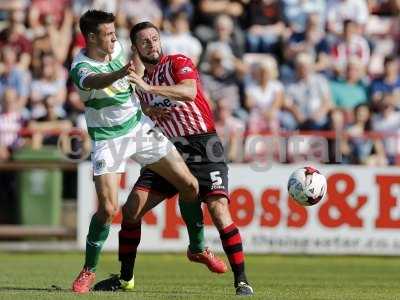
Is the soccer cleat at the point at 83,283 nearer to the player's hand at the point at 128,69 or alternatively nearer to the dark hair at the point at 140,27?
the player's hand at the point at 128,69

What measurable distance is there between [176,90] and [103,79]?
654 mm

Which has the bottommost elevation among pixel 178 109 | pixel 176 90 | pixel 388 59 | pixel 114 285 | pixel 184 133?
pixel 114 285

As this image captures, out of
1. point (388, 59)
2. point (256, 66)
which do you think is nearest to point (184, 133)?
point (256, 66)

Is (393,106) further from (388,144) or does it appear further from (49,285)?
(49,285)

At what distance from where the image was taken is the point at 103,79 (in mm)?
9453

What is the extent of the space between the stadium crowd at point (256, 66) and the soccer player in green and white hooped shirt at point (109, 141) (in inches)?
249

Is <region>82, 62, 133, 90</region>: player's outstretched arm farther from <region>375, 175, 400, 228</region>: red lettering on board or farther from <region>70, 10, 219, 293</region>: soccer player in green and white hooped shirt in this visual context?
<region>375, 175, 400, 228</region>: red lettering on board

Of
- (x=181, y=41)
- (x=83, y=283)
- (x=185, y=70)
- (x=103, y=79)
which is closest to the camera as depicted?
(x=103, y=79)

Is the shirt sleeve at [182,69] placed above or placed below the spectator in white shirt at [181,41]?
below

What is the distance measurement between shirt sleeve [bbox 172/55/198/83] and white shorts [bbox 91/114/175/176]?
66 centimetres

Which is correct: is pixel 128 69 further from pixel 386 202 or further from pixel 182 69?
pixel 386 202

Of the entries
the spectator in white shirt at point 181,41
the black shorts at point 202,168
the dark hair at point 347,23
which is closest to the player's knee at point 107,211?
the black shorts at point 202,168

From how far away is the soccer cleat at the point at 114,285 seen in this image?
10.3 meters

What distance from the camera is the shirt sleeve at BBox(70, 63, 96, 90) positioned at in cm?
977
